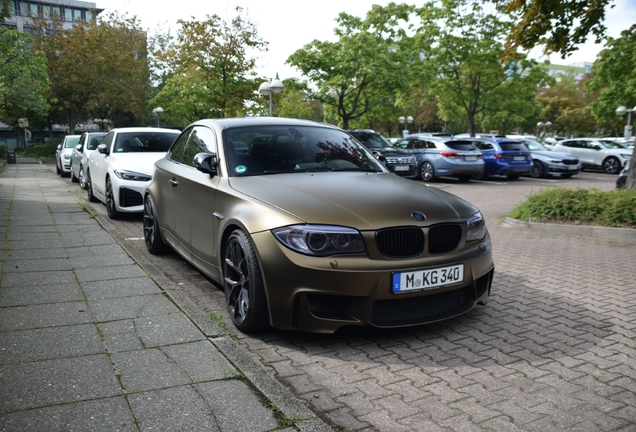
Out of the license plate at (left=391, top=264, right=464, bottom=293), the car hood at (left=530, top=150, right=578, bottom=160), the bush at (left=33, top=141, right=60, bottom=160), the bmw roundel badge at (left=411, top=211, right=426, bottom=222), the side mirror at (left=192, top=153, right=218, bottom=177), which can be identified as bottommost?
the bush at (left=33, top=141, right=60, bottom=160)

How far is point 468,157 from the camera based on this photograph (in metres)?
18.6

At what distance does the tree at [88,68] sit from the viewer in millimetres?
34281

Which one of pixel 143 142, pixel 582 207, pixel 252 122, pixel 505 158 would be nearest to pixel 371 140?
pixel 505 158

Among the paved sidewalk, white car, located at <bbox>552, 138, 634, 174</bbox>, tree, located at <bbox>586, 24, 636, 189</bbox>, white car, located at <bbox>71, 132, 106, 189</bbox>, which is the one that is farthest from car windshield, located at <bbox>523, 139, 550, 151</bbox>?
the paved sidewalk

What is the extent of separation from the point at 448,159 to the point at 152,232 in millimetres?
13499

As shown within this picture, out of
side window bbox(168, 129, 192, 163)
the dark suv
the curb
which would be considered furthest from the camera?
the dark suv

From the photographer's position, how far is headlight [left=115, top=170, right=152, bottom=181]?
31.0 feet

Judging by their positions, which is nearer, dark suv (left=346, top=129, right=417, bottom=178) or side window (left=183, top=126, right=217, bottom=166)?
side window (left=183, top=126, right=217, bottom=166)

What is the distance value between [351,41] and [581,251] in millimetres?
19524

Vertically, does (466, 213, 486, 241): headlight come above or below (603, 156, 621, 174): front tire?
above

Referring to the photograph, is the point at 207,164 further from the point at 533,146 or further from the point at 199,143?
the point at 533,146

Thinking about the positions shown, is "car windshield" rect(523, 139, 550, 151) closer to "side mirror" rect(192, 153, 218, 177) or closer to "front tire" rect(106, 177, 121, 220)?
"front tire" rect(106, 177, 121, 220)

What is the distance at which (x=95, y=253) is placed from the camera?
21.9 feet

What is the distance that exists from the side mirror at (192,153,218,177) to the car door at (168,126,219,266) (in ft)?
0.21
